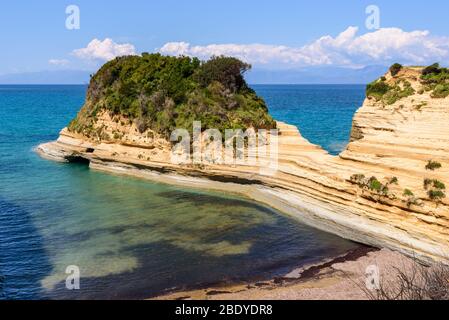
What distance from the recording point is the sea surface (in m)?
18.8

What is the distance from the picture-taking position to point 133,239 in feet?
76.2

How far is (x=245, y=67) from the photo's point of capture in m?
42.1

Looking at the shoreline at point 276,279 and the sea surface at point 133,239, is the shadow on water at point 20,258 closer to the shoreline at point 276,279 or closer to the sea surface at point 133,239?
the sea surface at point 133,239

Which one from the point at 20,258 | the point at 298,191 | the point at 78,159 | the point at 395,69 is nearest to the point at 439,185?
the point at 298,191

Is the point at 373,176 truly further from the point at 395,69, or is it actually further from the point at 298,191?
the point at 395,69

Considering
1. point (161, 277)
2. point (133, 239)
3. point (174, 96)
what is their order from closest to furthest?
1. point (161, 277)
2. point (133, 239)
3. point (174, 96)

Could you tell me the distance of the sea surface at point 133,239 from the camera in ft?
61.8

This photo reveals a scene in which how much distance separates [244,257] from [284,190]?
26.9ft

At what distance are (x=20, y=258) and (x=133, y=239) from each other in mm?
5717

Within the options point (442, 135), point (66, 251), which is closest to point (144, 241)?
point (66, 251)

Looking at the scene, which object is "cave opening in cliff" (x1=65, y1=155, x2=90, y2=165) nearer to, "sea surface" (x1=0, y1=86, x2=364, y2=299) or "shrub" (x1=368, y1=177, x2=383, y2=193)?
"sea surface" (x1=0, y1=86, x2=364, y2=299)

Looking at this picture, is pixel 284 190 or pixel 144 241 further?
pixel 284 190
